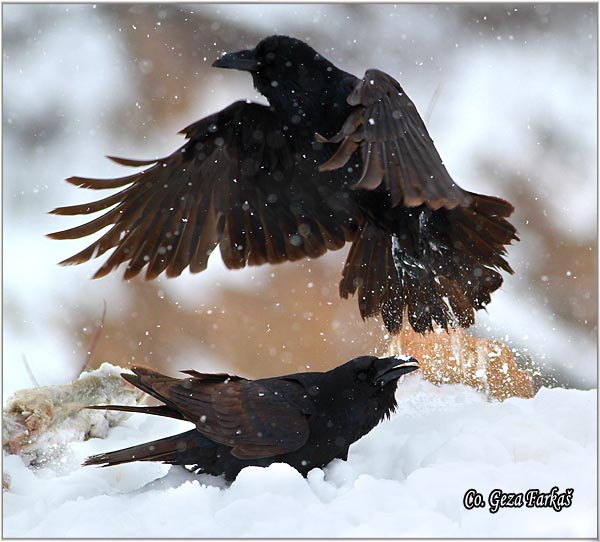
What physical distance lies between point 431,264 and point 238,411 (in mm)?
1139

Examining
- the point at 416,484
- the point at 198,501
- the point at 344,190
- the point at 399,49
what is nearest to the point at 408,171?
the point at 344,190

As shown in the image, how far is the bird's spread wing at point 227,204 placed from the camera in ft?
10.8

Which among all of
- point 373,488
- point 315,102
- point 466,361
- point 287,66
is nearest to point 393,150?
point 315,102

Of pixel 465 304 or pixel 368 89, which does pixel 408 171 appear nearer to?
pixel 368 89

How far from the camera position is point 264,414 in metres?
2.57

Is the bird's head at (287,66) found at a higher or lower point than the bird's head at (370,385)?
higher

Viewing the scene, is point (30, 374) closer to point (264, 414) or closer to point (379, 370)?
point (264, 414)

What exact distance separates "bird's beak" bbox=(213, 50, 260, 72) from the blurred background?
1.07ft

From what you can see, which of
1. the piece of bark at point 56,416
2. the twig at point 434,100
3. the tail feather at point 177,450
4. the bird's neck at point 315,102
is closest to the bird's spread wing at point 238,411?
the tail feather at point 177,450

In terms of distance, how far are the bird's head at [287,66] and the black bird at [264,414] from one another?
119 centimetres

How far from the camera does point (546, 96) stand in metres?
3.88

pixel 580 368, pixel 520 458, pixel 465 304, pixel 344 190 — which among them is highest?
pixel 344 190

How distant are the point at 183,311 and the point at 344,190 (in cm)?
115

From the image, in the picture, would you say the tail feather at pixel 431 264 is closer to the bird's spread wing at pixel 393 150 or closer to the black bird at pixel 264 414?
the bird's spread wing at pixel 393 150
